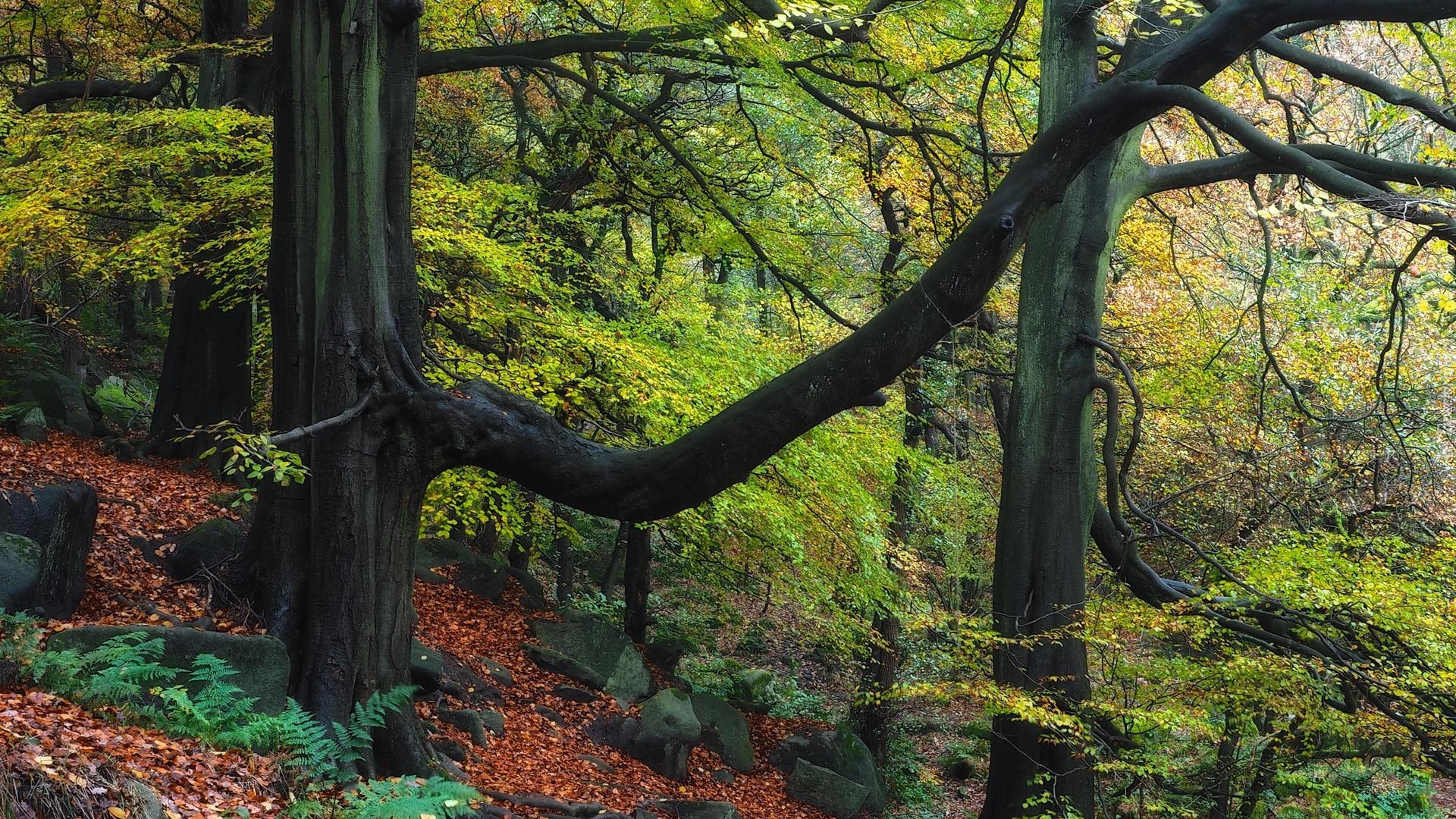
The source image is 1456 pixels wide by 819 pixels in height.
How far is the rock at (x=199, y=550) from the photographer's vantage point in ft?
24.0

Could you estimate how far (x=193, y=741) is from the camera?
4719mm

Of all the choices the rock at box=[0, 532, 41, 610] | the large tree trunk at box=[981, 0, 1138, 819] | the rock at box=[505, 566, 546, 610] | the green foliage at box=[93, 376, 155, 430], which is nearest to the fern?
the rock at box=[0, 532, 41, 610]

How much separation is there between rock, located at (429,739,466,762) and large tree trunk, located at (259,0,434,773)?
90 cm

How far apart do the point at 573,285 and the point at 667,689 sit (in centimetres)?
494

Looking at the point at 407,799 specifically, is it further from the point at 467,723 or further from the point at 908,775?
the point at 908,775

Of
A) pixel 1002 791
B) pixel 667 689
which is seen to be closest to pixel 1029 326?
pixel 1002 791

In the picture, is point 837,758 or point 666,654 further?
point 666,654

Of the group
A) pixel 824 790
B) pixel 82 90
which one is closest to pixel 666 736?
pixel 824 790

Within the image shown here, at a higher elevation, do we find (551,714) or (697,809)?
(551,714)

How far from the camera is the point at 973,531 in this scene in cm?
1612

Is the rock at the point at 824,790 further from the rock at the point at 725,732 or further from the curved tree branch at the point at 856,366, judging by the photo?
the curved tree branch at the point at 856,366

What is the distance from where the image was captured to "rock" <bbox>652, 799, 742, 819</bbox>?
830 cm

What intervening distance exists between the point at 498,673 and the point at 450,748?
2.53 meters

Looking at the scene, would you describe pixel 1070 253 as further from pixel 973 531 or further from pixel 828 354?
pixel 973 531
